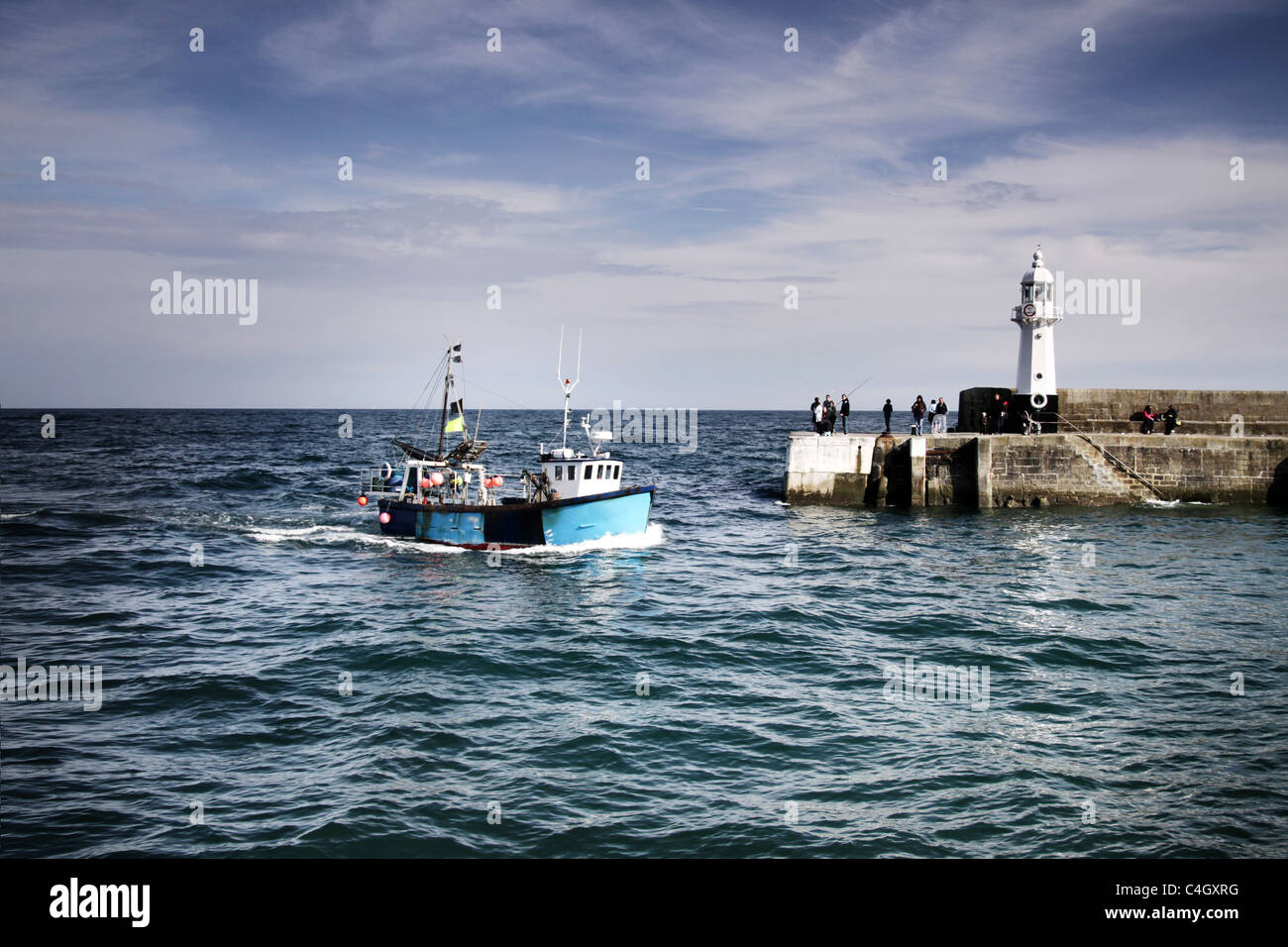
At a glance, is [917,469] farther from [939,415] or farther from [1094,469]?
[1094,469]

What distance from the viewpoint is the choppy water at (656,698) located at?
10.3 m

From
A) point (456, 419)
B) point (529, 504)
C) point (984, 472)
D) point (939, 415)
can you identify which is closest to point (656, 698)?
point (529, 504)

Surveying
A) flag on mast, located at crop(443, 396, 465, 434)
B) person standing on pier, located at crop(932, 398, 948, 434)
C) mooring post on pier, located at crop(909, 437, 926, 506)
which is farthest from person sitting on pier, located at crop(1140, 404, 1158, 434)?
flag on mast, located at crop(443, 396, 465, 434)

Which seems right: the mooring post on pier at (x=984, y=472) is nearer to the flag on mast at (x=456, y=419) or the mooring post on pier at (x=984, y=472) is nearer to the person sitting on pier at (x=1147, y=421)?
the person sitting on pier at (x=1147, y=421)

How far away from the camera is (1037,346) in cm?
3991

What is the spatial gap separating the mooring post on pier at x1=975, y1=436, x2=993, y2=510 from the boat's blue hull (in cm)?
1523

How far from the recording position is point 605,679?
53.0ft

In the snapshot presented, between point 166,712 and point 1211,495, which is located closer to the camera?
point 166,712

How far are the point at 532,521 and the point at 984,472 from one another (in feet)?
65.5

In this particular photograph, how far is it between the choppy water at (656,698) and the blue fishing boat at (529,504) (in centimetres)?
112

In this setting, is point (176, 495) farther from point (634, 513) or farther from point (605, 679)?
point (605, 679)

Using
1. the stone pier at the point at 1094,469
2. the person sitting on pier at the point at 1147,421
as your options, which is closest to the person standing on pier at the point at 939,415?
the stone pier at the point at 1094,469
